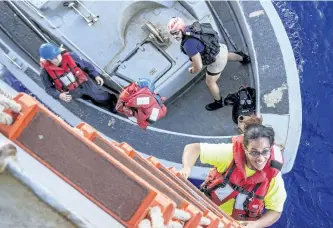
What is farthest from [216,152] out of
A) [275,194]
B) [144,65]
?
[144,65]

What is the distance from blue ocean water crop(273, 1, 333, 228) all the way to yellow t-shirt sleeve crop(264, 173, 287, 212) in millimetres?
1801

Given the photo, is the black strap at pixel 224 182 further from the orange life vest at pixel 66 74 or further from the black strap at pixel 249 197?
the orange life vest at pixel 66 74

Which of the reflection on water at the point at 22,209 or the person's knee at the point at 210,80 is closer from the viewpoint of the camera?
the reflection on water at the point at 22,209

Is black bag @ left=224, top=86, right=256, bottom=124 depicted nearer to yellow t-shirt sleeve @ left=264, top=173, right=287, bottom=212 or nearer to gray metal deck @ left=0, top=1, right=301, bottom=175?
gray metal deck @ left=0, top=1, right=301, bottom=175

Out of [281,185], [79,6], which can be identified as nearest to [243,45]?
[79,6]

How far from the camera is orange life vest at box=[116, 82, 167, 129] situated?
4625mm

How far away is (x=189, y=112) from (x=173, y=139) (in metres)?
0.47

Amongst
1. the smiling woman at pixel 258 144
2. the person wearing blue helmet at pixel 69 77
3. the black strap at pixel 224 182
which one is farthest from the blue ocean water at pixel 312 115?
the smiling woman at pixel 258 144

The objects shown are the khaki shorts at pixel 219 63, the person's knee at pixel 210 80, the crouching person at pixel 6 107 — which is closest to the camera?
the crouching person at pixel 6 107

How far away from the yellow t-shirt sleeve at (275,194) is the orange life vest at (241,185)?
0.03m

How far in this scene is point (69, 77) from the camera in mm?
Result: 4723

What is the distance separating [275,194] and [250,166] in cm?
30

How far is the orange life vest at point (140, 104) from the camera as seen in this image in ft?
15.2

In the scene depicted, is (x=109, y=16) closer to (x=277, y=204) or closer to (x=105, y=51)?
(x=105, y=51)
